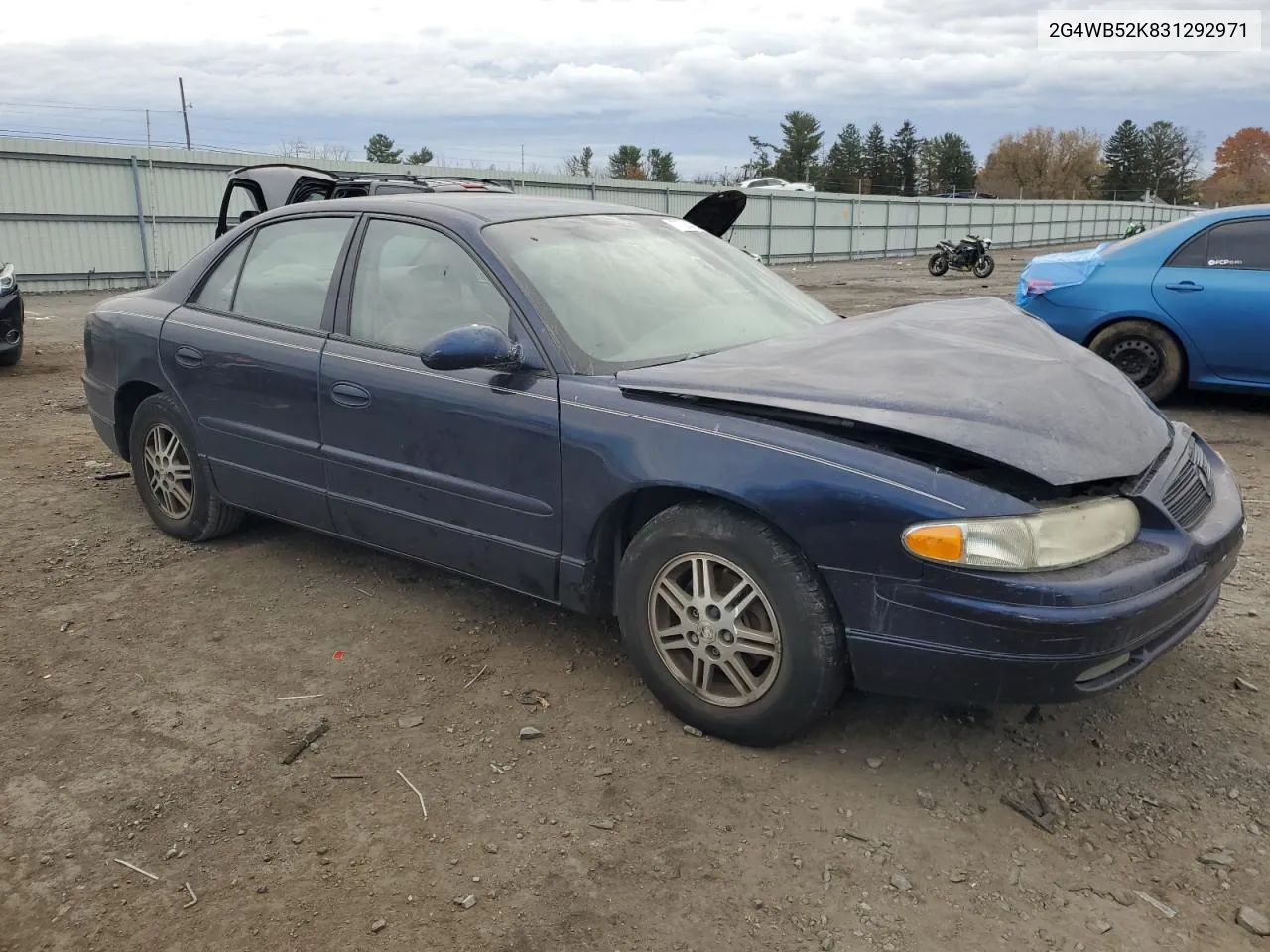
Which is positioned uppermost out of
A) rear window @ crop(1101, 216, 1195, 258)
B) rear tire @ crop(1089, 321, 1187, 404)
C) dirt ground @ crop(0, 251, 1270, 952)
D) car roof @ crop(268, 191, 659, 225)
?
car roof @ crop(268, 191, 659, 225)

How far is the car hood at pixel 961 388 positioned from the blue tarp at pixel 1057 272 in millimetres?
4546

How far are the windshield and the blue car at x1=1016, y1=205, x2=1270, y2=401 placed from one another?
4.19 metres

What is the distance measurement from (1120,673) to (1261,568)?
212cm

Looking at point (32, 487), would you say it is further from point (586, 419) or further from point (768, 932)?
point (768, 932)

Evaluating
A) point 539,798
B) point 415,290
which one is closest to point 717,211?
point 415,290

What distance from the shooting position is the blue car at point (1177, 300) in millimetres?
6871

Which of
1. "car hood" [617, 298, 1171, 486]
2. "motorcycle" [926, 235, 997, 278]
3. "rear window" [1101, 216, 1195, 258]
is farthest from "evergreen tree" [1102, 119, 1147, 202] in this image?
"car hood" [617, 298, 1171, 486]

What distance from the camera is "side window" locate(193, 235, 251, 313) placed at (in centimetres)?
440

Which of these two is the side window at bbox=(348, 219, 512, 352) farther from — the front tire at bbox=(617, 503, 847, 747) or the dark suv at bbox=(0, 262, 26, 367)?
the dark suv at bbox=(0, 262, 26, 367)

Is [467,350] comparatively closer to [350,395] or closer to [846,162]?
[350,395]

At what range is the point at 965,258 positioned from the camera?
24.7 metres


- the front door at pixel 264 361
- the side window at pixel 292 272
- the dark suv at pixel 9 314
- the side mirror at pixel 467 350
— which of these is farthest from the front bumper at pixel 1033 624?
the dark suv at pixel 9 314

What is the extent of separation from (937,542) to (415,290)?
218 centimetres

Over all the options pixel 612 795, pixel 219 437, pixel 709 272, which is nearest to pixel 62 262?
pixel 219 437
